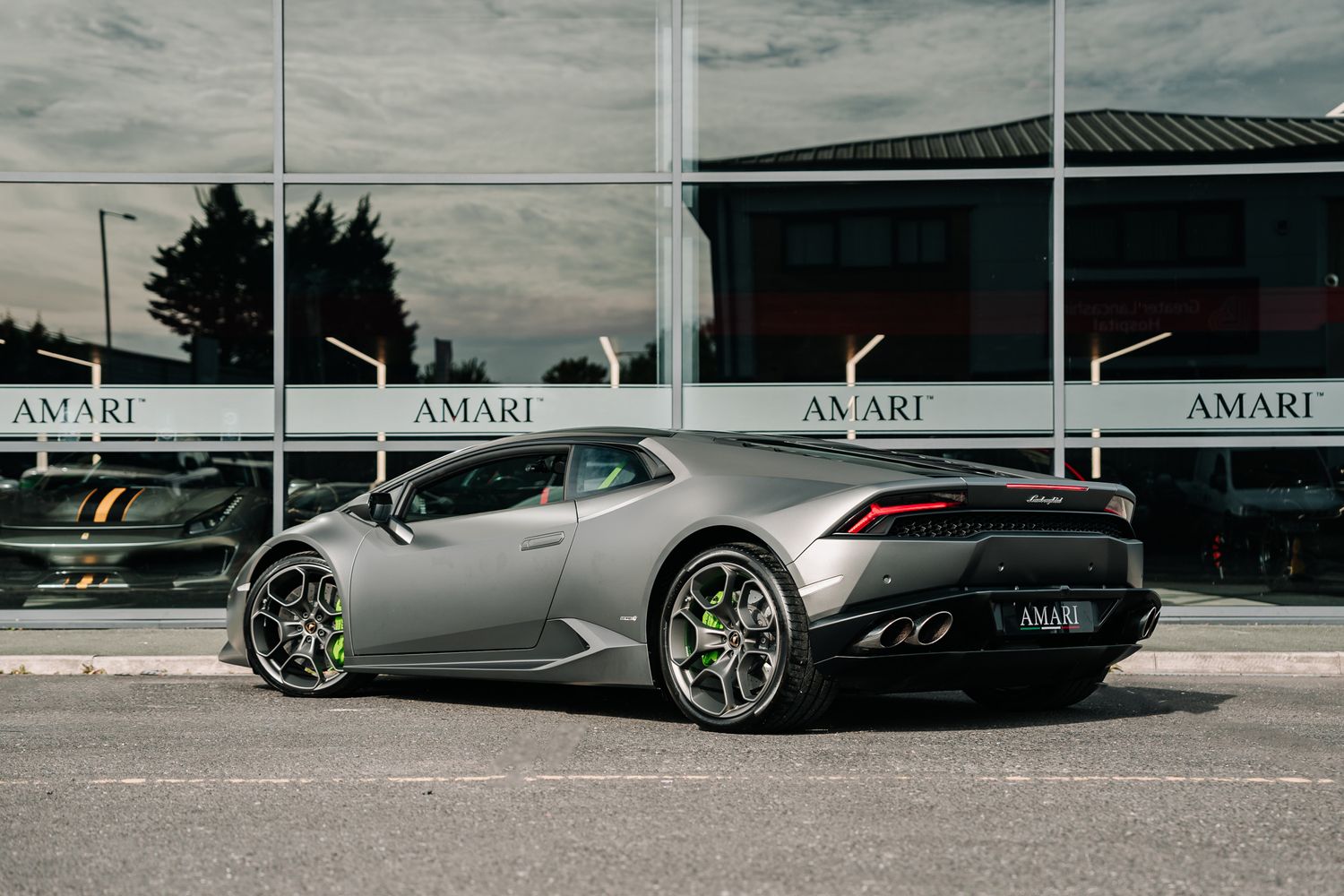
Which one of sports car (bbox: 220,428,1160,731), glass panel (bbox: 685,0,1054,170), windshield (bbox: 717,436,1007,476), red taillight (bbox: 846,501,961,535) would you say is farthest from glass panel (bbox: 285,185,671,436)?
red taillight (bbox: 846,501,961,535)

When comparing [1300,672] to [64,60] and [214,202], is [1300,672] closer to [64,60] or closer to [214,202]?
[214,202]

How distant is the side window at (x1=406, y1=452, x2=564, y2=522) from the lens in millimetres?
6926

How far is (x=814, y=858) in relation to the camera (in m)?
4.00

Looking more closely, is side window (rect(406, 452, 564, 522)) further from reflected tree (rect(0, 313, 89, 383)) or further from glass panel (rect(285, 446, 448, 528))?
reflected tree (rect(0, 313, 89, 383))

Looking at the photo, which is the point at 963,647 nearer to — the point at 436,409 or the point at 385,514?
the point at 385,514

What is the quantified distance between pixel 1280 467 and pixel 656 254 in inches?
198

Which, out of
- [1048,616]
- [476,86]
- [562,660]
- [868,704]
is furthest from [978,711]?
[476,86]

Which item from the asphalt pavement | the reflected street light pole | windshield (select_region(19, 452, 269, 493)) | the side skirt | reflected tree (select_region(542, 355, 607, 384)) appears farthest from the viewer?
reflected tree (select_region(542, 355, 607, 384))

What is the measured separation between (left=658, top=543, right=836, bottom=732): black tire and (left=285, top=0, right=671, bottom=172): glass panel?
658 cm

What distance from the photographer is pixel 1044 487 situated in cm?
616

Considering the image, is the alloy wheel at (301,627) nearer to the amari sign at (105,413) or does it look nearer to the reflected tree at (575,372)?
the amari sign at (105,413)

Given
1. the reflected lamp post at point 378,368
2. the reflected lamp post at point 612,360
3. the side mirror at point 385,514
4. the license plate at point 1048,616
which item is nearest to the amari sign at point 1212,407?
the reflected lamp post at point 612,360

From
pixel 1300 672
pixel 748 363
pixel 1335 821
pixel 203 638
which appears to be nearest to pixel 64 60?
pixel 203 638

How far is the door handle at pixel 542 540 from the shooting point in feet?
21.8
